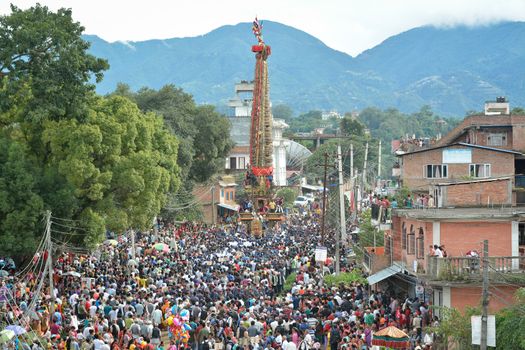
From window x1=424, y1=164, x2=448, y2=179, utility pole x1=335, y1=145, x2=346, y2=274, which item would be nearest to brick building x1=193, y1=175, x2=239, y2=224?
utility pole x1=335, y1=145, x2=346, y2=274

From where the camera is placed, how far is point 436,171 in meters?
51.3

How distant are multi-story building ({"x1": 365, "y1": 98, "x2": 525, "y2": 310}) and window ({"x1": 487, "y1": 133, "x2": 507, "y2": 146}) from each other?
20.1ft

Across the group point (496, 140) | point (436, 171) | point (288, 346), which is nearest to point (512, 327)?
point (288, 346)

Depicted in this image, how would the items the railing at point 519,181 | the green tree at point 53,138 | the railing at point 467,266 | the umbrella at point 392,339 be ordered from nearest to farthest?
1. the umbrella at point 392,339
2. the railing at point 467,266
3. the green tree at point 53,138
4. the railing at point 519,181

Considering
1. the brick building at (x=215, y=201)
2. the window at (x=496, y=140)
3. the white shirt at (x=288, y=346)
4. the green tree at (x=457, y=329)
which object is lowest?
the white shirt at (x=288, y=346)

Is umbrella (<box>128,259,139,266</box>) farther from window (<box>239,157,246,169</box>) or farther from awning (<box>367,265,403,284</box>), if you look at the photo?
window (<box>239,157,246,169</box>)

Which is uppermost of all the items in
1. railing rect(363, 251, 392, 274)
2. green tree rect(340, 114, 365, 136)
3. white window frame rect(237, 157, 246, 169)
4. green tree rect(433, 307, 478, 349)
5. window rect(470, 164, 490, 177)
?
green tree rect(340, 114, 365, 136)

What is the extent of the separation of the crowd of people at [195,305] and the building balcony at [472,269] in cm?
171

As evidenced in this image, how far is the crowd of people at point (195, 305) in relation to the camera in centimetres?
2805

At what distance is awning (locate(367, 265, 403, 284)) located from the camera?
1400 inches

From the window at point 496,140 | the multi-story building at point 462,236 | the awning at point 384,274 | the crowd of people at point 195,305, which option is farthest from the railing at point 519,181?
the awning at point 384,274

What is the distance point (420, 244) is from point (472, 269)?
4.75 m

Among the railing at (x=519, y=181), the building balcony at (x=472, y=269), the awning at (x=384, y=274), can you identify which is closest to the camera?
the building balcony at (x=472, y=269)

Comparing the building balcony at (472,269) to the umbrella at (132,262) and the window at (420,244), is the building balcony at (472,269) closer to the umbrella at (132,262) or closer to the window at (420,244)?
the window at (420,244)
